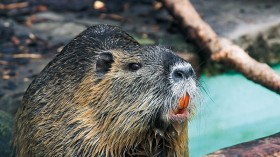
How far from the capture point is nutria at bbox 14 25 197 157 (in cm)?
Answer: 398

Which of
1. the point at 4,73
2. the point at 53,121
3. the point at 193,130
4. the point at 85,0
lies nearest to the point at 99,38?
the point at 53,121

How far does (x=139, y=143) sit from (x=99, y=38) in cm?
85

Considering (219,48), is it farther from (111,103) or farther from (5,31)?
(111,103)

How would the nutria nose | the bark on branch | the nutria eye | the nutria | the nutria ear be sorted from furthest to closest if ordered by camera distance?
the bark on branch → the nutria ear → the nutria eye → the nutria → the nutria nose

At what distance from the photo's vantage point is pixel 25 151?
187 inches

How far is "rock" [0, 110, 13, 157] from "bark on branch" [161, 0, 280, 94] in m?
1.86

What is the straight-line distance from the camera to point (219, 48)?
6.52 meters

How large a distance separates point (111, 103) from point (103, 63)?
0.79 feet

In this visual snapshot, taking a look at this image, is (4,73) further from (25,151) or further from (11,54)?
(25,151)

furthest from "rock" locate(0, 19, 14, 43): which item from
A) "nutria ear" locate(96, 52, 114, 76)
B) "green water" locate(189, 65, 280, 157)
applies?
"nutria ear" locate(96, 52, 114, 76)

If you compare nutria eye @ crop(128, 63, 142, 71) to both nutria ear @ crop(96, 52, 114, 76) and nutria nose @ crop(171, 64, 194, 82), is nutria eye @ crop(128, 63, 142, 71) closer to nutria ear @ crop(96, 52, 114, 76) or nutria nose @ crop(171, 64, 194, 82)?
nutria ear @ crop(96, 52, 114, 76)

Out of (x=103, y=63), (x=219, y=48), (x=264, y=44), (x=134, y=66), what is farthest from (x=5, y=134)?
(x=264, y=44)

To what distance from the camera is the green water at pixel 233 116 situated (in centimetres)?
631

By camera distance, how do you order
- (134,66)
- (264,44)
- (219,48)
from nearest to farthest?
(134,66) → (219,48) → (264,44)
